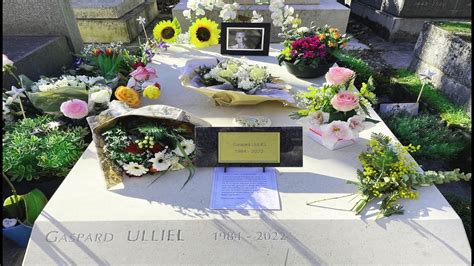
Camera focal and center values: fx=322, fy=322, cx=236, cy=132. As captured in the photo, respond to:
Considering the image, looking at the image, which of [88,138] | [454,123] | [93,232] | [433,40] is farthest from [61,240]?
[433,40]

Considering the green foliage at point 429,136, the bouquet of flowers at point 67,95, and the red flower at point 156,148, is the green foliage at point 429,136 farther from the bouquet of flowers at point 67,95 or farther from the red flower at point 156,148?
the bouquet of flowers at point 67,95

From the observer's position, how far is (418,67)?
429cm

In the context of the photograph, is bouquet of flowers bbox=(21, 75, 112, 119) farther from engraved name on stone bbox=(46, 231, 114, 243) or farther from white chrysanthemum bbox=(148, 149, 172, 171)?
engraved name on stone bbox=(46, 231, 114, 243)

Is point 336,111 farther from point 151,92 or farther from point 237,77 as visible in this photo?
point 151,92

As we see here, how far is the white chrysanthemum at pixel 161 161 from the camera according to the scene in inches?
79.3

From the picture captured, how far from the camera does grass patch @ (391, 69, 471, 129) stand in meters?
3.14

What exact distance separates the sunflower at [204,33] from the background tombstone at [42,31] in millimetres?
1514

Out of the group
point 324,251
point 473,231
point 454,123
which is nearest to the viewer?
point 324,251

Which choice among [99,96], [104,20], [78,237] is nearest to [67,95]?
[99,96]

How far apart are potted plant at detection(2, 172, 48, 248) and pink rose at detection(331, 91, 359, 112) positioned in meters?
2.00

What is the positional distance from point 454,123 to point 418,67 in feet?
4.87

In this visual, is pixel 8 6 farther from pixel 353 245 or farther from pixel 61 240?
pixel 353 245

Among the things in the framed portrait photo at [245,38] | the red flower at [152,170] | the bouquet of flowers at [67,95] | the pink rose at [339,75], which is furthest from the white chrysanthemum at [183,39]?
the pink rose at [339,75]

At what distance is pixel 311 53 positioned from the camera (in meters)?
3.31
